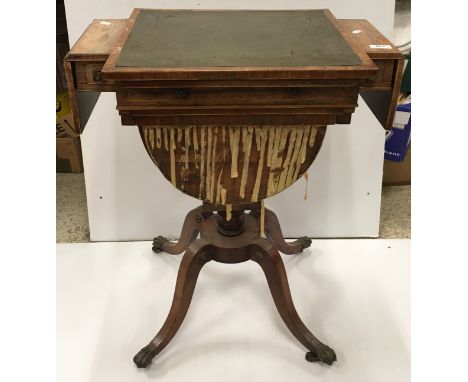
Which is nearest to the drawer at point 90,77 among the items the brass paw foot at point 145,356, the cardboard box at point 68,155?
the brass paw foot at point 145,356

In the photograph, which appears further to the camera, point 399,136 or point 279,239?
point 399,136

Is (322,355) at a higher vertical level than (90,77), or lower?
lower

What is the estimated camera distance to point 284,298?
1.67 metres

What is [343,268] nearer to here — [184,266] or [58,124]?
[184,266]

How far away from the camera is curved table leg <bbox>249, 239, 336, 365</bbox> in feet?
5.41

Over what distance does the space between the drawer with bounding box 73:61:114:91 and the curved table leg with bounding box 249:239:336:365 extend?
2.28ft

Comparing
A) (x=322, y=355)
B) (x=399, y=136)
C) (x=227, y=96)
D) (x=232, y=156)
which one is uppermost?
(x=227, y=96)

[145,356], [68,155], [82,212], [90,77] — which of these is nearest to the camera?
[90,77]

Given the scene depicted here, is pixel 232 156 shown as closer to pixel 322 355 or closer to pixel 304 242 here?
pixel 322 355

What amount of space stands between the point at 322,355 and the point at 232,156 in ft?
2.44

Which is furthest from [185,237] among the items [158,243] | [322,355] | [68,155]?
[68,155]

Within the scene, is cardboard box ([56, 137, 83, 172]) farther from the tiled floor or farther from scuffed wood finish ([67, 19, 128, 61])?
scuffed wood finish ([67, 19, 128, 61])

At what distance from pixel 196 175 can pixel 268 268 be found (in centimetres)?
45

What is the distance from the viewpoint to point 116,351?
1722 mm
